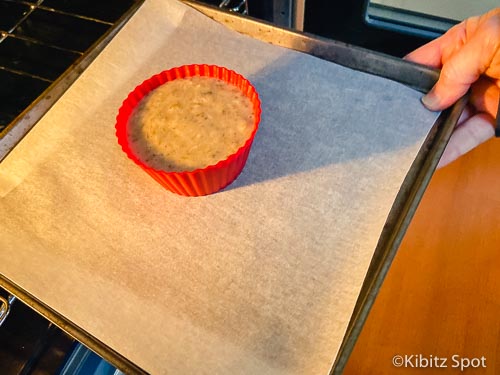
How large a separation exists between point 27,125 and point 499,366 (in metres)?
0.94

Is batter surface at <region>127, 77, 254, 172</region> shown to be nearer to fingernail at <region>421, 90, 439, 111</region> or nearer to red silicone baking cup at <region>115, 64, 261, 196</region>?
red silicone baking cup at <region>115, 64, 261, 196</region>

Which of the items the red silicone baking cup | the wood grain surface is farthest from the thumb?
the wood grain surface

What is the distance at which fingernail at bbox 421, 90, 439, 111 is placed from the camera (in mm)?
660

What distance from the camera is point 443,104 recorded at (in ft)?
2.16

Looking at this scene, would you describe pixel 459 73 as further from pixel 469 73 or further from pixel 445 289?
pixel 445 289

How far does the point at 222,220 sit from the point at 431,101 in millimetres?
341

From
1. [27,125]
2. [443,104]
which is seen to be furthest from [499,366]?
[27,125]

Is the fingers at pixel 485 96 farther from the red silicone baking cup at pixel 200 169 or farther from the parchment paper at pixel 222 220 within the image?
the red silicone baking cup at pixel 200 169

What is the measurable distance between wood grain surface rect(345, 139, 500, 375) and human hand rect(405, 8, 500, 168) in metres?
0.33

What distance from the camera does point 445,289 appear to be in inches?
38.2

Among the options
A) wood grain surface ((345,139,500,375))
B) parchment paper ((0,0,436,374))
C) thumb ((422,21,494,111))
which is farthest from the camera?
wood grain surface ((345,139,500,375))

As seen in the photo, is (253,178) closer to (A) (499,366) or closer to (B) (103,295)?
(B) (103,295)

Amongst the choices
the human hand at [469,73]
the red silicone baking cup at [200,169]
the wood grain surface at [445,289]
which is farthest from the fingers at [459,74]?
the wood grain surface at [445,289]

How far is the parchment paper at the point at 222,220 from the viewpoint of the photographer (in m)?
0.54
